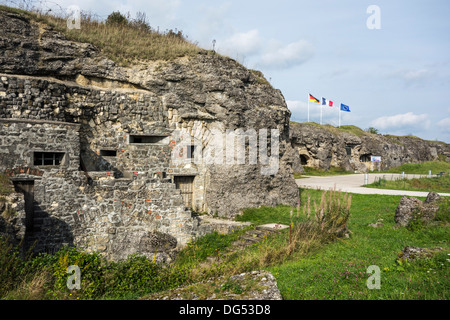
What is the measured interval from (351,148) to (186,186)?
29.8 metres

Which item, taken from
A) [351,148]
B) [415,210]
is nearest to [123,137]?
[415,210]

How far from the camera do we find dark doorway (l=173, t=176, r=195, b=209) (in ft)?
47.8

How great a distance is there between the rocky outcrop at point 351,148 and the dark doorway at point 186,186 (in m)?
20.8

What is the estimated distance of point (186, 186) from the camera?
1470 cm

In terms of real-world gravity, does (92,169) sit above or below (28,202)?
above

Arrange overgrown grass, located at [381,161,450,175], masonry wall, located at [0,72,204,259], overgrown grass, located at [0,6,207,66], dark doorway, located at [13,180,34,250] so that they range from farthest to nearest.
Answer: overgrown grass, located at [381,161,450,175] < overgrown grass, located at [0,6,207,66] < masonry wall, located at [0,72,204,259] < dark doorway, located at [13,180,34,250]

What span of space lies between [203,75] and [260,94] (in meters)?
3.19

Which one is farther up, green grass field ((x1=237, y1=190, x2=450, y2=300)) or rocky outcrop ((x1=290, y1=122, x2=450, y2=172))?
rocky outcrop ((x1=290, y1=122, x2=450, y2=172))

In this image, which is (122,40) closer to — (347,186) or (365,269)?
(365,269)

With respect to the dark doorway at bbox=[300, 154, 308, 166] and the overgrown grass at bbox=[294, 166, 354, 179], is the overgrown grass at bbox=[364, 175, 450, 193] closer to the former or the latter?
the overgrown grass at bbox=[294, 166, 354, 179]

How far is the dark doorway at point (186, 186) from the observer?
14.6 m

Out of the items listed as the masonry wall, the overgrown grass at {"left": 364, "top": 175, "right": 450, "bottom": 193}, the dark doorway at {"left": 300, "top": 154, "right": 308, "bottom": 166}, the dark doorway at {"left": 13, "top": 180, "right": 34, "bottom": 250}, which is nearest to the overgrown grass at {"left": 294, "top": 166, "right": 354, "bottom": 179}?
the dark doorway at {"left": 300, "top": 154, "right": 308, "bottom": 166}

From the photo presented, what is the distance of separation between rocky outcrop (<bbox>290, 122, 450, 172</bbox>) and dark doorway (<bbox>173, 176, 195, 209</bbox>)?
20.8m
